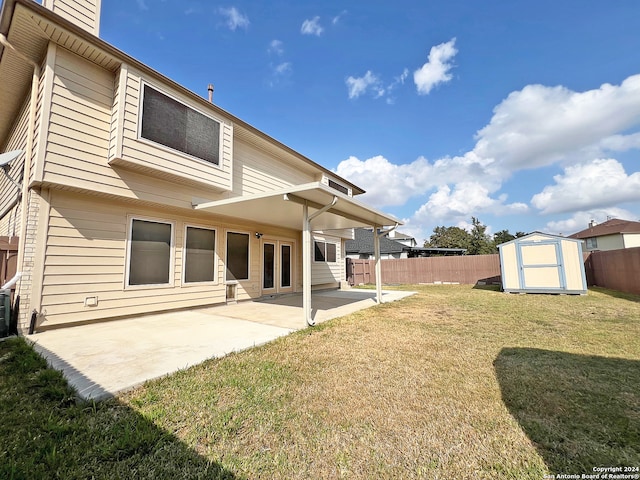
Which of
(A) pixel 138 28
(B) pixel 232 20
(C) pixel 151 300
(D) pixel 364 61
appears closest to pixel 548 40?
(D) pixel 364 61

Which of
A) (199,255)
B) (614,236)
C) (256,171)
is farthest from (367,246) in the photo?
(614,236)

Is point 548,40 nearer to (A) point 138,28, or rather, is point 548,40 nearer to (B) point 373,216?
(B) point 373,216

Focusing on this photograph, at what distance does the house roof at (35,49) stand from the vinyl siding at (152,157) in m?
0.24

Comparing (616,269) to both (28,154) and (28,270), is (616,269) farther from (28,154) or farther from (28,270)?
(28,154)

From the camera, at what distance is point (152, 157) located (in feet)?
17.6

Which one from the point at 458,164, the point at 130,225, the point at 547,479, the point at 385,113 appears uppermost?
the point at 458,164

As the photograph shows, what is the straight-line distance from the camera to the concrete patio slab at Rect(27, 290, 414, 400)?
2889mm

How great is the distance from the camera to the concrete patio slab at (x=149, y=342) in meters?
2.89

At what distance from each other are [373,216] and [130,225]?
5.69 m

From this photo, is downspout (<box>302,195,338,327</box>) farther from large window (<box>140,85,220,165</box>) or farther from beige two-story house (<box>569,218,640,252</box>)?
beige two-story house (<box>569,218,640,252</box>)

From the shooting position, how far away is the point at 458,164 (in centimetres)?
2302

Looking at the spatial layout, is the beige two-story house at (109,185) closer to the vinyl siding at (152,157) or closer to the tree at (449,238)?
the vinyl siding at (152,157)

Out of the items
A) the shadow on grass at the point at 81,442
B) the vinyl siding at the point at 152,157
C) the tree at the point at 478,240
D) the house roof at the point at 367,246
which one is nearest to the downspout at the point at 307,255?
the vinyl siding at the point at 152,157

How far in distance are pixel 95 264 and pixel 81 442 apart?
435 centimetres
